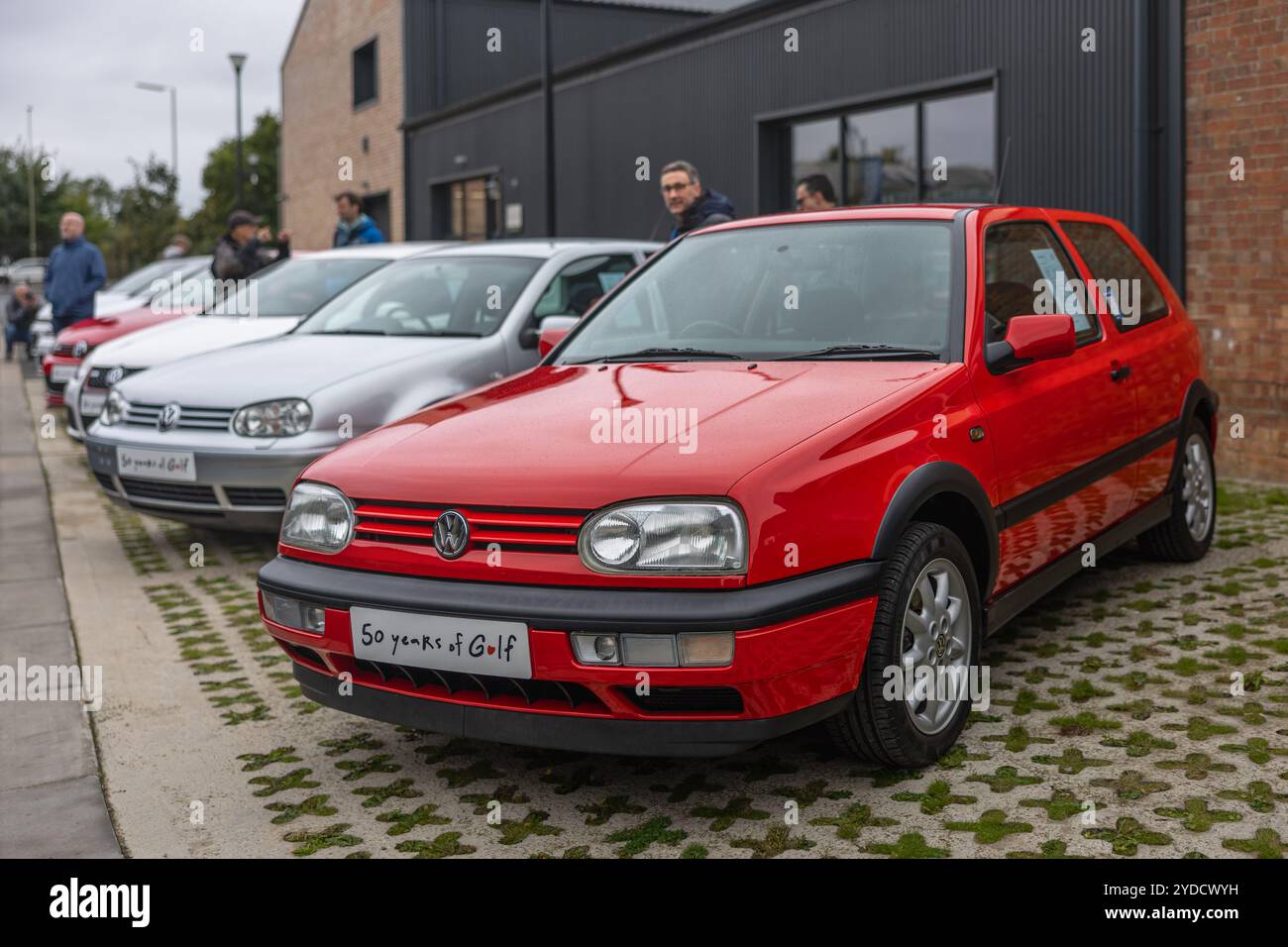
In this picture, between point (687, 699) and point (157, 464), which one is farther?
point (157, 464)

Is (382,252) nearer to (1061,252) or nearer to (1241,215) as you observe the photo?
(1241,215)

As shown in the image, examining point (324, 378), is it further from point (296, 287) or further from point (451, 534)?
point (451, 534)

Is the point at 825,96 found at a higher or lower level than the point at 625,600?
higher

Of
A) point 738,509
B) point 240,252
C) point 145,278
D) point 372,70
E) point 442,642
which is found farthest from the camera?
point 372,70

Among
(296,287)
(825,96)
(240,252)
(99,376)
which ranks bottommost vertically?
(99,376)

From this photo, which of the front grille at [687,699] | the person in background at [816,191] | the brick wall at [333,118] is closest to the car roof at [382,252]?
A: the person in background at [816,191]

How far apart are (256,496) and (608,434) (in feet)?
11.4

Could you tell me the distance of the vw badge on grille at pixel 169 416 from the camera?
22.9 ft

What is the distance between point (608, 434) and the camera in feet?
12.1

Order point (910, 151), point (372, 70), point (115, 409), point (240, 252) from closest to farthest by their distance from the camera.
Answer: point (115, 409)
point (910, 151)
point (240, 252)
point (372, 70)

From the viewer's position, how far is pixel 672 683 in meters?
3.25

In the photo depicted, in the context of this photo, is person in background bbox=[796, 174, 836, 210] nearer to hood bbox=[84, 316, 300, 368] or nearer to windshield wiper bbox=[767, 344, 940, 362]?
hood bbox=[84, 316, 300, 368]

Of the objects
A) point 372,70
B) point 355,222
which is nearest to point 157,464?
point 355,222
